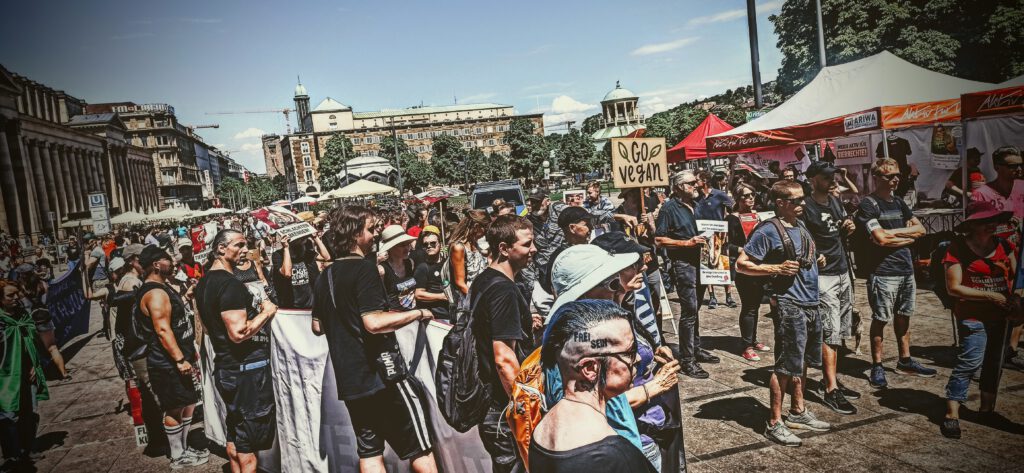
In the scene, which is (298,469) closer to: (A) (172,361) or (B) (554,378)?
(A) (172,361)

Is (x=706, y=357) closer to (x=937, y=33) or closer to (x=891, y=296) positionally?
(x=891, y=296)

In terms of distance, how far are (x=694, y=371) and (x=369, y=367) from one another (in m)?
3.97

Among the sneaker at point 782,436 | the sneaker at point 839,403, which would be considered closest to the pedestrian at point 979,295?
the sneaker at point 839,403

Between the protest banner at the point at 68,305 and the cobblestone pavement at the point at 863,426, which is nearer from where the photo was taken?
the cobblestone pavement at the point at 863,426

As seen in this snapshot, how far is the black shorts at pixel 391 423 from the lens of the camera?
3633 mm

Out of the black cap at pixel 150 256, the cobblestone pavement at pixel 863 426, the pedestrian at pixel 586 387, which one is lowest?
the cobblestone pavement at pixel 863 426

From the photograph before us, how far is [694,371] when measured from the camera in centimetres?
623

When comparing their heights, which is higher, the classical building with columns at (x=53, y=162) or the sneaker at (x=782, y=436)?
the classical building with columns at (x=53, y=162)

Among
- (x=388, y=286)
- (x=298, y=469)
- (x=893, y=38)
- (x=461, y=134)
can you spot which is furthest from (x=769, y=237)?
(x=461, y=134)

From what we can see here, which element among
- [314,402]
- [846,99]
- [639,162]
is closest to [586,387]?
[314,402]

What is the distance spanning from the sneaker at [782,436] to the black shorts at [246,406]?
395 centimetres

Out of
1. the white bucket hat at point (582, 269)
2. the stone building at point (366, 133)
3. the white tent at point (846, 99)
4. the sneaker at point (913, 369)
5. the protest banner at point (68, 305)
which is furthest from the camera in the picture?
the stone building at point (366, 133)

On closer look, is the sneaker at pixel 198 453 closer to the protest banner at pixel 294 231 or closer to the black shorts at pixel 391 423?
the protest banner at pixel 294 231

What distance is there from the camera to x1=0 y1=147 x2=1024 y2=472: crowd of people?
2.04 meters
